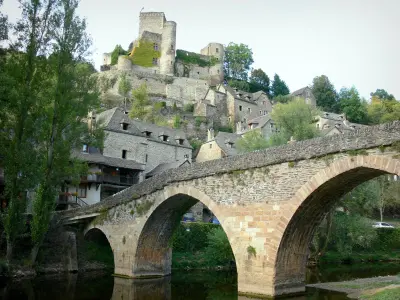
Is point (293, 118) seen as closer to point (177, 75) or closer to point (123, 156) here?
point (123, 156)

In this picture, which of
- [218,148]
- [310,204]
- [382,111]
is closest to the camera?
[310,204]

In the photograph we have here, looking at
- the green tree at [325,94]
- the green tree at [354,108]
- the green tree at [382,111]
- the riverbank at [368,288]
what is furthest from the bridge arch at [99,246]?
the green tree at [325,94]

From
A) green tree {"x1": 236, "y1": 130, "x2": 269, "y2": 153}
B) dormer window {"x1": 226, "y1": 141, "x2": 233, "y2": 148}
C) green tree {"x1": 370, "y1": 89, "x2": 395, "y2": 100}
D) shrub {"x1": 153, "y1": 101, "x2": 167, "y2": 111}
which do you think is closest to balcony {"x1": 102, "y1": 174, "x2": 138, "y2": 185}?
green tree {"x1": 236, "y1": 130, "x2": 269, "y2": 153}

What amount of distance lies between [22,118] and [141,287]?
32.1 feet

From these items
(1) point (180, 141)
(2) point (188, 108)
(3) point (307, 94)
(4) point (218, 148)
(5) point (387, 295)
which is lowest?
(5) point (387, 295)

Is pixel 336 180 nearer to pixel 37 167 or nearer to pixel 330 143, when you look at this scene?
pixel 330 143

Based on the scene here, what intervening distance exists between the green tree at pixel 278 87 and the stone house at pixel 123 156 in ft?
157

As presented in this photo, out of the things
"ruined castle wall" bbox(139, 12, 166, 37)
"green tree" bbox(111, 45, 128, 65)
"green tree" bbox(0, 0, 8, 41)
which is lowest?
"green tree" bbox(0, 0, 8, 41)

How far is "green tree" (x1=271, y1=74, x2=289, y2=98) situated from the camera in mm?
87875

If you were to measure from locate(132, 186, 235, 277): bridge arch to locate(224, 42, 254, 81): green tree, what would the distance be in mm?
68217

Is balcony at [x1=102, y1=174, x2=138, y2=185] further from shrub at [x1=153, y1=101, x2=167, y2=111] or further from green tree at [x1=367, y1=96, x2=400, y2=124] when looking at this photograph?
green tree at [x1=367, y1=96, x2=400, y2=124]

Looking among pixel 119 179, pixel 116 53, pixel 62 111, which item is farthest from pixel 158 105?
pixel 62 111

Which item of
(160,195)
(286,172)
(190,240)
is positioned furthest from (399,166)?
(190,240)

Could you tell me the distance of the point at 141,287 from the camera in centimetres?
1909
